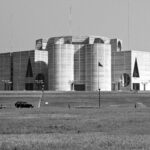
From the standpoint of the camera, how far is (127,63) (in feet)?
441

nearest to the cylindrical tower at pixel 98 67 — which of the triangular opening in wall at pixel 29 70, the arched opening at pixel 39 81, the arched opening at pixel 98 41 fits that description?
the arched opening at pixel 98 41

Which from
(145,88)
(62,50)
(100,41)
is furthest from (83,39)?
(145,88)

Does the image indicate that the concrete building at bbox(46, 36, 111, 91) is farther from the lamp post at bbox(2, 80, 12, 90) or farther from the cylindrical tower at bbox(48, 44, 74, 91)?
the lamp post at bbox(2, 80, 12, 90)

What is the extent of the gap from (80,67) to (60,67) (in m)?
7.52

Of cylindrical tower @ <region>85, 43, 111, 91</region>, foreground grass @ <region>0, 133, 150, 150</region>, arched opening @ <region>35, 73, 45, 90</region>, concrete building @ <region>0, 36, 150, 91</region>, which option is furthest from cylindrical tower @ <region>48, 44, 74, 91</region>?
foreground grass @ <region>0, 133, 150, 150</region>

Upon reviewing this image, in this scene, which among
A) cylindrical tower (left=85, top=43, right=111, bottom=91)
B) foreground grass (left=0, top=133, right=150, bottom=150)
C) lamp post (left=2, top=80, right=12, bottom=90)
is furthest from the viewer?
lamp post (left=2, top=80, right=12, bottom=90)

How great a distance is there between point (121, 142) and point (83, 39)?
12605cm

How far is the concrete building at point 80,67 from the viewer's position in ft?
430

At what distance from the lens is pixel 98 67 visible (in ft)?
430

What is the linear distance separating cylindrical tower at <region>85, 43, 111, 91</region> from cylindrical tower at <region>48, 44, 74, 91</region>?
565cm

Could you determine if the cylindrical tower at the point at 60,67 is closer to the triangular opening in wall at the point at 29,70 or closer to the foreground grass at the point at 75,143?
the triangular opening in wall at the point at 29,70

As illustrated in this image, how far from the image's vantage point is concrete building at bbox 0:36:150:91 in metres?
131

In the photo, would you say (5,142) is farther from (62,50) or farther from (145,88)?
(145,88)

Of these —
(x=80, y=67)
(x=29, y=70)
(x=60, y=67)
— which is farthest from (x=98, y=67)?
(x=29, y=70)
